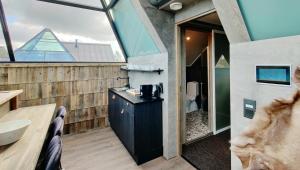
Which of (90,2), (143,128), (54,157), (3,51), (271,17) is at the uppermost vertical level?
(90,2)

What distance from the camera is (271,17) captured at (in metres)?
1.06

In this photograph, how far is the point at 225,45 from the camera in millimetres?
3203

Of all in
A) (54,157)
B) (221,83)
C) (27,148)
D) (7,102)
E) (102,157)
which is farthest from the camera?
(221,83)

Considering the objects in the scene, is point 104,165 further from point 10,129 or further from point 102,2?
point 102,2

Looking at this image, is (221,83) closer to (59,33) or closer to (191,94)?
(191,94)

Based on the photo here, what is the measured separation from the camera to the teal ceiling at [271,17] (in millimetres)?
963

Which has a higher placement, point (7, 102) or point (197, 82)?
point (197, 82)

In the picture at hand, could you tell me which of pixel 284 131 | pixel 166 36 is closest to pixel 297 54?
pixel 284 131

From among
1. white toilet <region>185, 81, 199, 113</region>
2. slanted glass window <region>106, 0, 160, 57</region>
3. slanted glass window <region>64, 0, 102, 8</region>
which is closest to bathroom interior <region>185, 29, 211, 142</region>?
white toilet <region>185, 81, 199, 113</region>

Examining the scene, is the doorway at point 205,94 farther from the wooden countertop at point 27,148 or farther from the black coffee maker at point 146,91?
the wooden countertop at point 27,148

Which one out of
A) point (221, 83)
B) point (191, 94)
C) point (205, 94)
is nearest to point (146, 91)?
point (221, 83)

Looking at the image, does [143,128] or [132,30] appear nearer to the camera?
[143,128]

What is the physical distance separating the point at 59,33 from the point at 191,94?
3470 millimetres

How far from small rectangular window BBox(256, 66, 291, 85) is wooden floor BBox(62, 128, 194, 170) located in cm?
161
